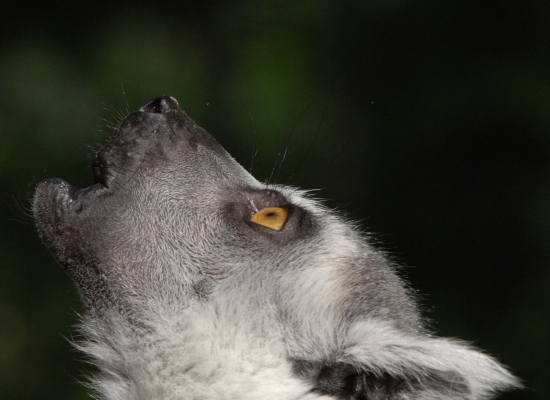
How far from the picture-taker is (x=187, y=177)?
262 centimetres

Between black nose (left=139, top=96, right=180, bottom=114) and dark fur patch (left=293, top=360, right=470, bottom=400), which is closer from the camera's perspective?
dark fur patch (left=293, top=360, right=470, bottom=400)

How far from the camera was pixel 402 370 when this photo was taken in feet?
7.22

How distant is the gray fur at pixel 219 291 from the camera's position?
7.30 ft

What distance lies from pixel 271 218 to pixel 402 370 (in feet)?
2.58

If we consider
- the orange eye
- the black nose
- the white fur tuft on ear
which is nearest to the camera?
the white fur tuft on ear

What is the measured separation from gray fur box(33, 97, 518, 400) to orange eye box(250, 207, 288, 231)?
32 mm

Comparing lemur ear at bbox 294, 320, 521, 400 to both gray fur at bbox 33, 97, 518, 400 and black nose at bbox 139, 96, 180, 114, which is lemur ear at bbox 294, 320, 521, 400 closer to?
gray fur at bbox 33, 97, 518, 400

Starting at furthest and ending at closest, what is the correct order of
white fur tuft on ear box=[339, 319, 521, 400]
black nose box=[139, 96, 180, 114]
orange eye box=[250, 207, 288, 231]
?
black nose box=[139, 96, 180, 114]
orange eye box=[250, 207, 288, 231]
white fur tuft on ear box=[339, 319, 521, 400]

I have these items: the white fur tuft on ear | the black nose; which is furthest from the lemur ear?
the black nose

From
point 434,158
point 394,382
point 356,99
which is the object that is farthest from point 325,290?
point 356,99

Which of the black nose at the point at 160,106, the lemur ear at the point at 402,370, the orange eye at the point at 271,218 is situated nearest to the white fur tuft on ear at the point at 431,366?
the lemur ear at the point at 402,370

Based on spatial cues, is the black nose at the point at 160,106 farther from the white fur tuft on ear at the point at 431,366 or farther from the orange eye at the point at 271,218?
the white fur tuft on ear at the point at 431,366

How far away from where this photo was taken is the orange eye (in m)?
2.57

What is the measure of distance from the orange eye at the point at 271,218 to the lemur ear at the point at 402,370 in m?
0.52
